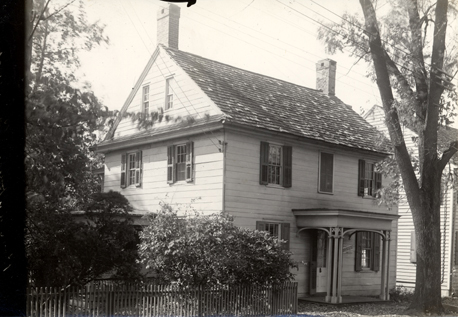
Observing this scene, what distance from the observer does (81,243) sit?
1371 centimetres

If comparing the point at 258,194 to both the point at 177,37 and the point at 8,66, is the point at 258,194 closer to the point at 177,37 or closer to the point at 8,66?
the point at 177,37

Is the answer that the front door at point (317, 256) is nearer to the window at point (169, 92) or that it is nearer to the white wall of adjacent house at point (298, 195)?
the white wall of adjacent house at point (298, 195)

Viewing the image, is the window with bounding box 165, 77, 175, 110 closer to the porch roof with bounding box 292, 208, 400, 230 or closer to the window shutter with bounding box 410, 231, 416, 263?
the porch roof with bounding box 292, 208, 400, 230

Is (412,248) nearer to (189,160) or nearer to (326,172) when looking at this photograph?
(326,172)

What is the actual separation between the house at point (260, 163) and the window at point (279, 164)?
4 cm

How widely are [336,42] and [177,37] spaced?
8665mm

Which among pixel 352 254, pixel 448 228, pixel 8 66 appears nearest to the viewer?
pixel 8 66

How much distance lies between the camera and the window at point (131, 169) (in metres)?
23.2

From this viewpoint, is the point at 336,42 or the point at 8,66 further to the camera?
the point at 336,42

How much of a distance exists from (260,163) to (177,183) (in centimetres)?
326

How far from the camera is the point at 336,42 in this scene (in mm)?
17578

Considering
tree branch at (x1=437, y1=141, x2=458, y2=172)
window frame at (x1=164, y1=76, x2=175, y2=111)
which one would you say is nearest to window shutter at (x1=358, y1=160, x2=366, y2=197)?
tree branch at (x1=437, y1=141, x2=458, y2=172)

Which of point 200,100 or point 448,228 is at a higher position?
point 200,100

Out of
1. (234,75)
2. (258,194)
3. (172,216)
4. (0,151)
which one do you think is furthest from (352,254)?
(0,151)
